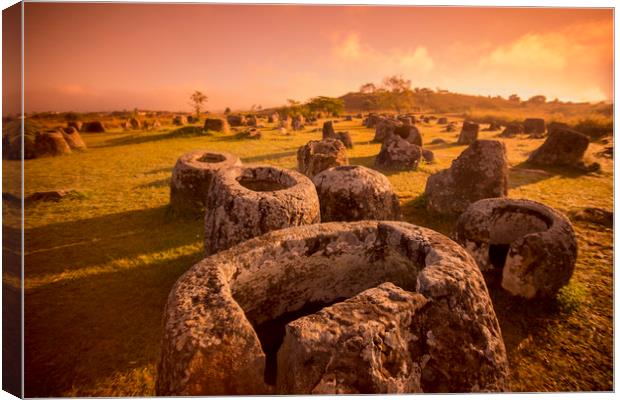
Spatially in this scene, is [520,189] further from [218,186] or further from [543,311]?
[218,186]

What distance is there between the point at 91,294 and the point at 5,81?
2681 mm

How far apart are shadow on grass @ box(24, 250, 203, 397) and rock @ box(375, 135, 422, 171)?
824cm

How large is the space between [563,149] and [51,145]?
1933cm

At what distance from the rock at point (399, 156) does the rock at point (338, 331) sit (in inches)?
359

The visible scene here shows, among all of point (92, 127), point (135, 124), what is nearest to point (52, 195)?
point (92, 127)

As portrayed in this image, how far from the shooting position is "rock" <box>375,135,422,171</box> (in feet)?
37.0

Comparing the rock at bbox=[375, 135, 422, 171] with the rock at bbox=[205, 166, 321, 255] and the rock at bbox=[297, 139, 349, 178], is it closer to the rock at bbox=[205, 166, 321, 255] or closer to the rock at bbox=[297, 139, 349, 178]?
the rock at bbox=[297, 139, 349, 178]

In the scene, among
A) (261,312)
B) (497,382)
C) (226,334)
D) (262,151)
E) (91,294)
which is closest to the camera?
(226,334)

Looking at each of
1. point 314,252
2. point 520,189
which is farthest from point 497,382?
point 520,189

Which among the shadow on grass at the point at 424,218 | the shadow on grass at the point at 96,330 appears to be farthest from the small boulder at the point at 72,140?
the shadow on grass at the point at 424,218

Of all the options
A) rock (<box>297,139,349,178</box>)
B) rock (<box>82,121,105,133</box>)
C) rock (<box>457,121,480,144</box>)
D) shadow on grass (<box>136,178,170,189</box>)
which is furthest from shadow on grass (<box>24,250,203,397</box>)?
rock (<box>82,121,105,133</box>)

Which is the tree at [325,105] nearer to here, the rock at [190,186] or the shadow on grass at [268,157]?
the shadow on grass at [268,157]

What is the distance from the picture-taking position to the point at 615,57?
328cm

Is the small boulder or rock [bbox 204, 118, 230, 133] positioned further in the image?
rock [bbox 204, 118, 230, 133]
